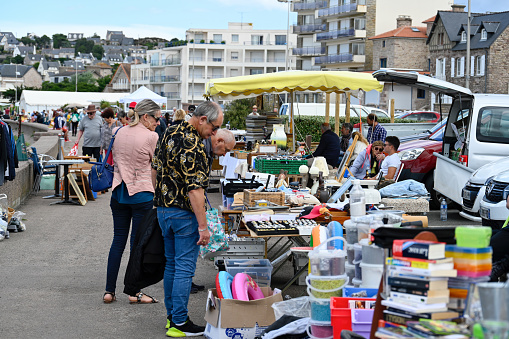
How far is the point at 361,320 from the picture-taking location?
433 centimetres

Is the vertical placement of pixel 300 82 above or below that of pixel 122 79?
below

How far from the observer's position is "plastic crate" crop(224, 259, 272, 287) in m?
6.71

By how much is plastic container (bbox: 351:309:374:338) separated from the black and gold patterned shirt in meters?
1.74

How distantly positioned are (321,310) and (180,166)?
5.49 ft

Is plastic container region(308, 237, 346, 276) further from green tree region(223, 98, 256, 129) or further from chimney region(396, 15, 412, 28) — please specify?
chimney region(396, 15, 412, 28)

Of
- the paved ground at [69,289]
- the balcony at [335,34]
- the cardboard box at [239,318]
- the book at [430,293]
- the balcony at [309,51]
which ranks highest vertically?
the balcony at [335,34]

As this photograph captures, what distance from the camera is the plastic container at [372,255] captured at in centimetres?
455

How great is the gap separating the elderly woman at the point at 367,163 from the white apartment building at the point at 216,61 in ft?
292

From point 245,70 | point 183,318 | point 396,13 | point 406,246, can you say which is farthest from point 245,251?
point 245,70

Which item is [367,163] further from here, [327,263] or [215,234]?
[327,263]

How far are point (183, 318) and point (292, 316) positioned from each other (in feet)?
3.64

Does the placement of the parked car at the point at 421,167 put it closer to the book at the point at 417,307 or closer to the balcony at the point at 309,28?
the book at the point at 417,307

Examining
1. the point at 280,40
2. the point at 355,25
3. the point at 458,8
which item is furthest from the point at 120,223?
the point at 280,40

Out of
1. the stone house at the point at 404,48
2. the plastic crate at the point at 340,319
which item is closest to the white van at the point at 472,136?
the plastic crate at the point at 340,319
